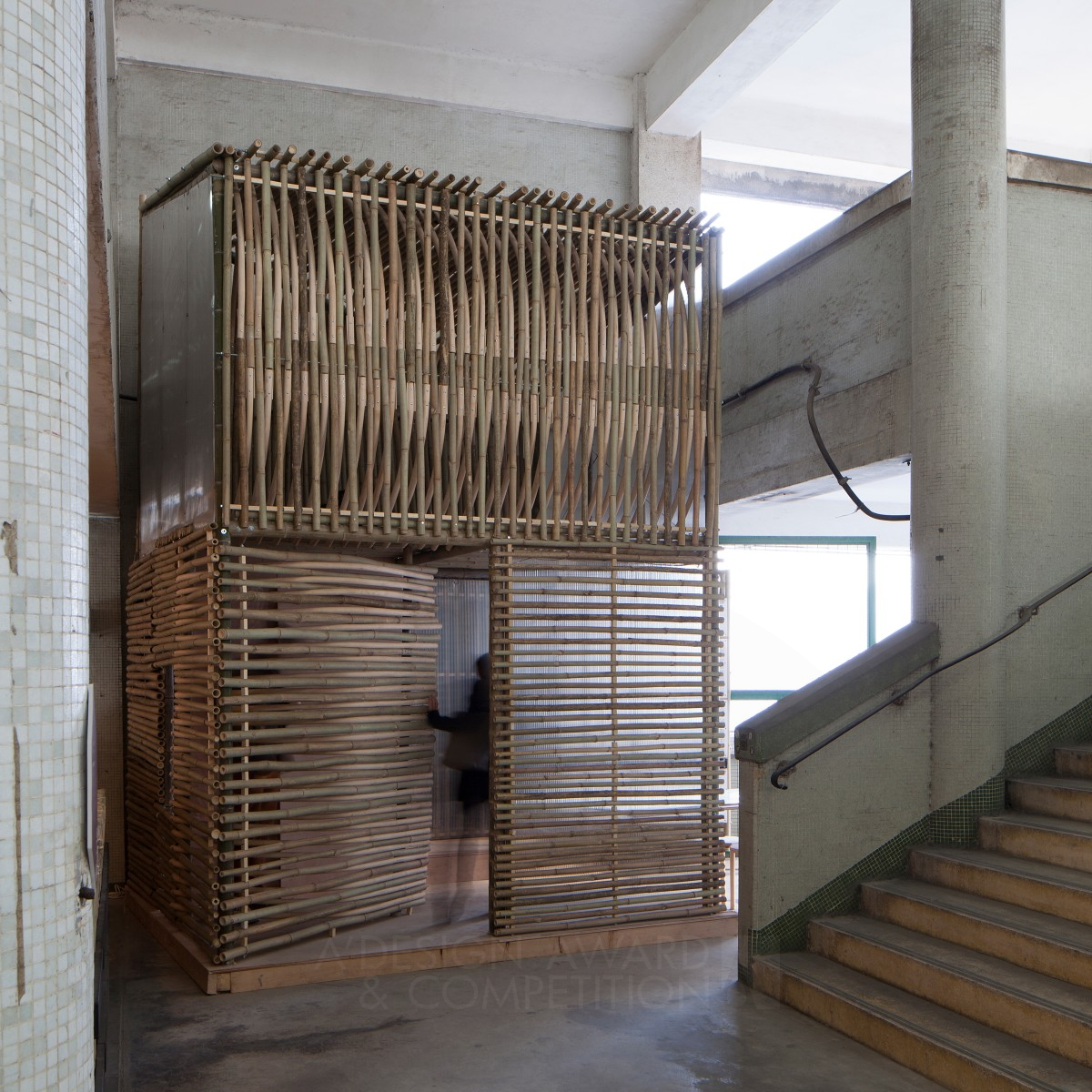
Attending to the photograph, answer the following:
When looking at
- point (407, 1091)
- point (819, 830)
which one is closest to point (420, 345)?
point (819, 830)

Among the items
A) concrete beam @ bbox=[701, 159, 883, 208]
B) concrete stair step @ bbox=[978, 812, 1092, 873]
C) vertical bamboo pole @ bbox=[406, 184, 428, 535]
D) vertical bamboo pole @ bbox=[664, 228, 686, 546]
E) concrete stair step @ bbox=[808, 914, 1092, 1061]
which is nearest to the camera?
concrete stair step @ bbox=[808, 914, 1092, 1061]

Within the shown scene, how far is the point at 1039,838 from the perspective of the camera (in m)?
5.07

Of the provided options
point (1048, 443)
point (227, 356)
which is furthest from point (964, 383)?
point (227, 356)

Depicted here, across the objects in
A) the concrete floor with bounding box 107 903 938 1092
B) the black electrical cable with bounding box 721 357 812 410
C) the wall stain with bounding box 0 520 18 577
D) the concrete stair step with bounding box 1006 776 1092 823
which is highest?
the black electrical cable with bounding box 721 357 812 410

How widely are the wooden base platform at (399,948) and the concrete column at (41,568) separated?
3.67 meters

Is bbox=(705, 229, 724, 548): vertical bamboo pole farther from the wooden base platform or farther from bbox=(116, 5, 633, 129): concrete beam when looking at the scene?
bbox=(116, 5, 633, 129): concrete beam

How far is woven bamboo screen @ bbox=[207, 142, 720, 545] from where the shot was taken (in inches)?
218

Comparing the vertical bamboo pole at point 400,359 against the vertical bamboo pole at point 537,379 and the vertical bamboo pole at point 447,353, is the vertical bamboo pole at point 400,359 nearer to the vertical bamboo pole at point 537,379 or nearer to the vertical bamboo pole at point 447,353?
the vertical bamboo pole at point 447,353

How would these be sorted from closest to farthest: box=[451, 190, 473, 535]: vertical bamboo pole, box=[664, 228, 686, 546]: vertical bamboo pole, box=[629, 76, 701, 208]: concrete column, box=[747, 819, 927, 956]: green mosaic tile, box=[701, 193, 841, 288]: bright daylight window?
box=[747, 819, 927, 956]: green mosaic tile
box=[451, 190, 473, 535]: vertical bamboo pole
box=[664, 228, 686, 546]: vertical bamboo pole
box=[629, 76, 701, 208]: concrete column
box=[701, 193, 841, 288]: bright daylight window

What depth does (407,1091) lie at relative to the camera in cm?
420

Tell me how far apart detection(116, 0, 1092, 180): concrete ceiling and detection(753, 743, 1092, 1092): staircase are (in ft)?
18.1

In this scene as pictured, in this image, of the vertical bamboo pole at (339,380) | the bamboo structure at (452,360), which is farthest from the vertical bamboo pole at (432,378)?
the vertical bamboo pole at (339,380)

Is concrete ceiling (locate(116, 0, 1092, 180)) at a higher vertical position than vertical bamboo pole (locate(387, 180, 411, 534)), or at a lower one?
higher

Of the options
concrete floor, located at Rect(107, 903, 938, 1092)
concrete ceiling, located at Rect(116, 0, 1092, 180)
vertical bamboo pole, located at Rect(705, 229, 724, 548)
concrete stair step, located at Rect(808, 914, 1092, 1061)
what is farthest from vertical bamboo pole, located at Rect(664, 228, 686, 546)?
concrete ceiling, located at Rect(116, 0, 1092, 180)
